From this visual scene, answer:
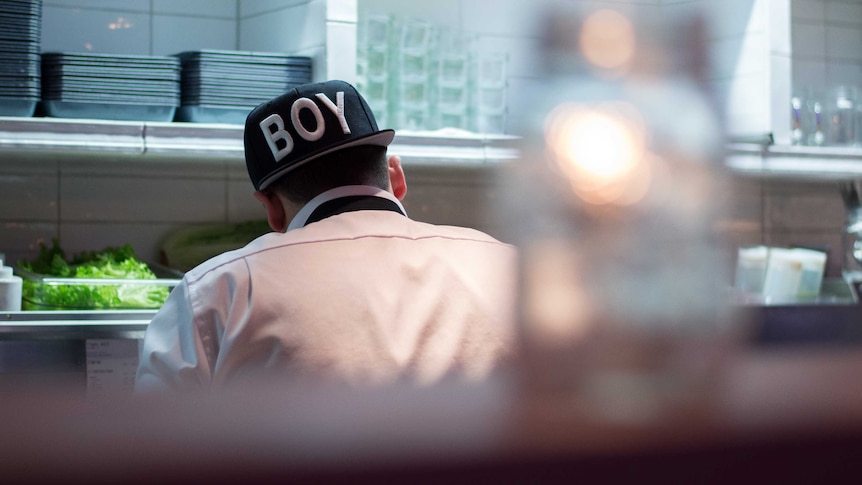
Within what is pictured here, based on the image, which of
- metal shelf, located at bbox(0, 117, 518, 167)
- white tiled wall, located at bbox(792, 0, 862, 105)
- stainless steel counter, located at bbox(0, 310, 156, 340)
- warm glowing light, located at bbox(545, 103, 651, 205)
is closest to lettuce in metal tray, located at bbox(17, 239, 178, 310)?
stainless steel counter, located at bbox(0, 310, 156, 340)

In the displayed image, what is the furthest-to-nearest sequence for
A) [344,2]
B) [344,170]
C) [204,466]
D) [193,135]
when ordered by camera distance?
[344,2] → [193,135] → [344,170] → [204,466]

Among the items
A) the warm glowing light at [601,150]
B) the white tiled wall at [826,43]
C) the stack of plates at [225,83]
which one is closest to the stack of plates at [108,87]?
the stack of plates at [225,83]

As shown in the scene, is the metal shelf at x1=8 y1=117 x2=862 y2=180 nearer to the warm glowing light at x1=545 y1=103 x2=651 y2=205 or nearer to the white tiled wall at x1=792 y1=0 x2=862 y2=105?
the white tiled wall at x1=792 y1=0 x2=862 y2=105

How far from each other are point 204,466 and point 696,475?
0.06 m

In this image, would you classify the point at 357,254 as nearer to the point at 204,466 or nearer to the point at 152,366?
the point at 152,366

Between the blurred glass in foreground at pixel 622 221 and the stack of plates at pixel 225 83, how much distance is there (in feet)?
8.44

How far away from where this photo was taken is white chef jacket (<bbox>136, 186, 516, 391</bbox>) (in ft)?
4.63

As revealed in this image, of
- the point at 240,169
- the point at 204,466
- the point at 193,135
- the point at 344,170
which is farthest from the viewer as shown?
the point at 240,169

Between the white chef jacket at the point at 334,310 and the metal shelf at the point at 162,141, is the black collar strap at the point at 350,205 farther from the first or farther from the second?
the metal shelf at the point at 162,141

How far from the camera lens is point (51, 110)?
→ 8.75 ft

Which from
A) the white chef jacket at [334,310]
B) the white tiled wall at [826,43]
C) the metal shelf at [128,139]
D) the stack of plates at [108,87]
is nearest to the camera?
the white chef jacket at [334,310]

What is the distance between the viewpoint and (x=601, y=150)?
28 centimetres

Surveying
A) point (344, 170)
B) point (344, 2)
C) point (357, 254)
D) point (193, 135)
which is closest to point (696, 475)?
point (357, 254)

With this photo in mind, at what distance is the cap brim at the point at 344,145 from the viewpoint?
172cm
